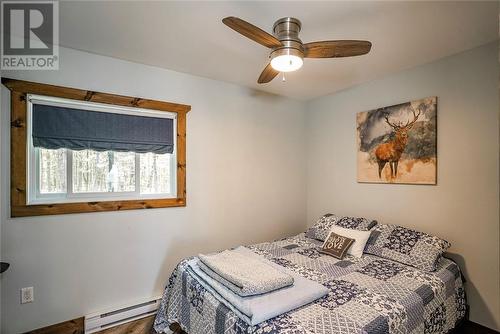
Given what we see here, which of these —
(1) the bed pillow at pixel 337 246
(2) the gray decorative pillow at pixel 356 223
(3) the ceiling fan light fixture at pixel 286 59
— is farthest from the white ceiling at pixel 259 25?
(1) the bed pillow at pixel 337 246

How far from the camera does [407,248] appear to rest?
2199 millimetres

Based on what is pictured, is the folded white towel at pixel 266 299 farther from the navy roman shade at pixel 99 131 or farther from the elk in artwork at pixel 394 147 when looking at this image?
the elk in artwork at pixel 394 147

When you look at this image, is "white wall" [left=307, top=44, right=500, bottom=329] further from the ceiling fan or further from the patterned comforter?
the ceiling fan

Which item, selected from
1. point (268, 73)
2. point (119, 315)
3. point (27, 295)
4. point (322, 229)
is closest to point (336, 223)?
point (322, 229)

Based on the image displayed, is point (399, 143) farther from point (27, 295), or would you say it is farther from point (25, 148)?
point (27, 295)

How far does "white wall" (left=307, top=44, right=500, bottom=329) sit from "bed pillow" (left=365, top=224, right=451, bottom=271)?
25cm

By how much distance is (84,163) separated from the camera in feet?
7.49

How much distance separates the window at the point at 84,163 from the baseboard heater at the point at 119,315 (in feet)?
3.33

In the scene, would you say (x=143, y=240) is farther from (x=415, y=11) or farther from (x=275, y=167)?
(x=415, y=11)

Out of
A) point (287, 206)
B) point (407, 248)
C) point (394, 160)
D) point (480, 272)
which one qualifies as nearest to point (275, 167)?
point (287, 206)

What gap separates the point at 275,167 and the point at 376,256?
1.61 meters

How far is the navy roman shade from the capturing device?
207cm

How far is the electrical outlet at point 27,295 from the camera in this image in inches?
77.3

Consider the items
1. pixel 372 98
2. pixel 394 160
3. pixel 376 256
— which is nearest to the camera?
pixel 376 256
